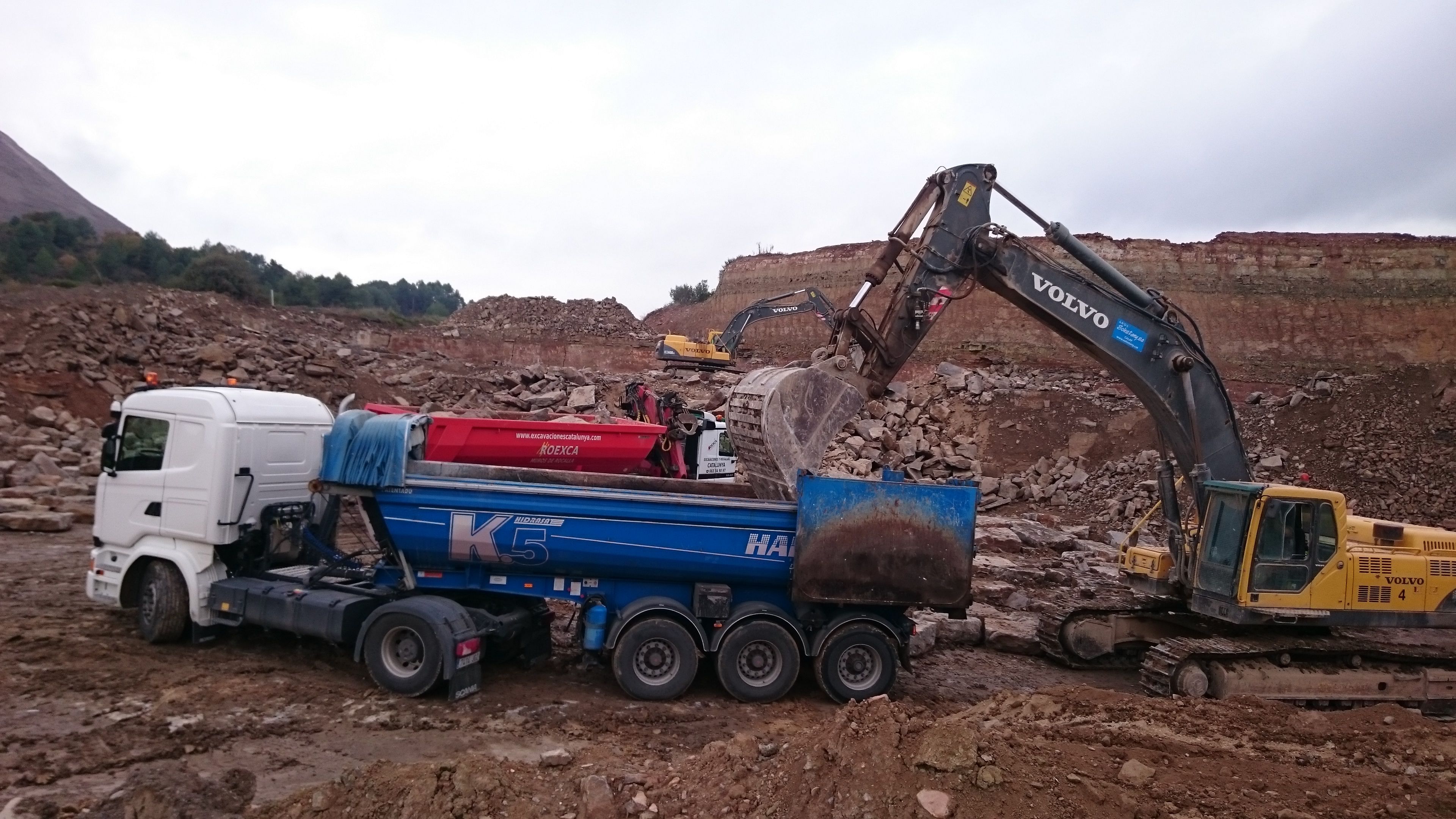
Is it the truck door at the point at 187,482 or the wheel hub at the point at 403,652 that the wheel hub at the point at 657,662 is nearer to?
the wheel hub at the point at 403,652

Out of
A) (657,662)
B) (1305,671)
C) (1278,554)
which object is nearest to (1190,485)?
(1278,554)

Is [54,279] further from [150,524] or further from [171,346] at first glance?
[150,524]

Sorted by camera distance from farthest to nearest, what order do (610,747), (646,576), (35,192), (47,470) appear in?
(35,192), (47,470), (646,576), (610,747)

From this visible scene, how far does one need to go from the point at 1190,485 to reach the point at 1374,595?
1.61 meters

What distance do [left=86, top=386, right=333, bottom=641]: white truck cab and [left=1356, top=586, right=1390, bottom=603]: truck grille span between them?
8655mm

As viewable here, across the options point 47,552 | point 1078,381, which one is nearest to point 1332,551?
point 47,552

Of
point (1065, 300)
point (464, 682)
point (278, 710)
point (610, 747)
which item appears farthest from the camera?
point (1065, 300)

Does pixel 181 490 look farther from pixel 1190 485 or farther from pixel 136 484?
pixel 1190 485

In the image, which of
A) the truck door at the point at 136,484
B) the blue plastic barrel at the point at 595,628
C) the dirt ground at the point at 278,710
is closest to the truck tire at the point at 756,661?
the dirt ground at the point at 278,710

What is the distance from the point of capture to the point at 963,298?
7254 mm

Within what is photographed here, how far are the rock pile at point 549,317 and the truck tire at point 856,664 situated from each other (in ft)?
116

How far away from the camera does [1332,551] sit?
7.18 meters

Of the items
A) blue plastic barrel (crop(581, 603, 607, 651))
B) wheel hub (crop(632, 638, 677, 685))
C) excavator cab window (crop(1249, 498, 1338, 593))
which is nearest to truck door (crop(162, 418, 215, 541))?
blue plastic barrel (crop(581, 603, 607, 651))

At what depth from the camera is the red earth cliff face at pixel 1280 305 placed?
33438 millimetres
